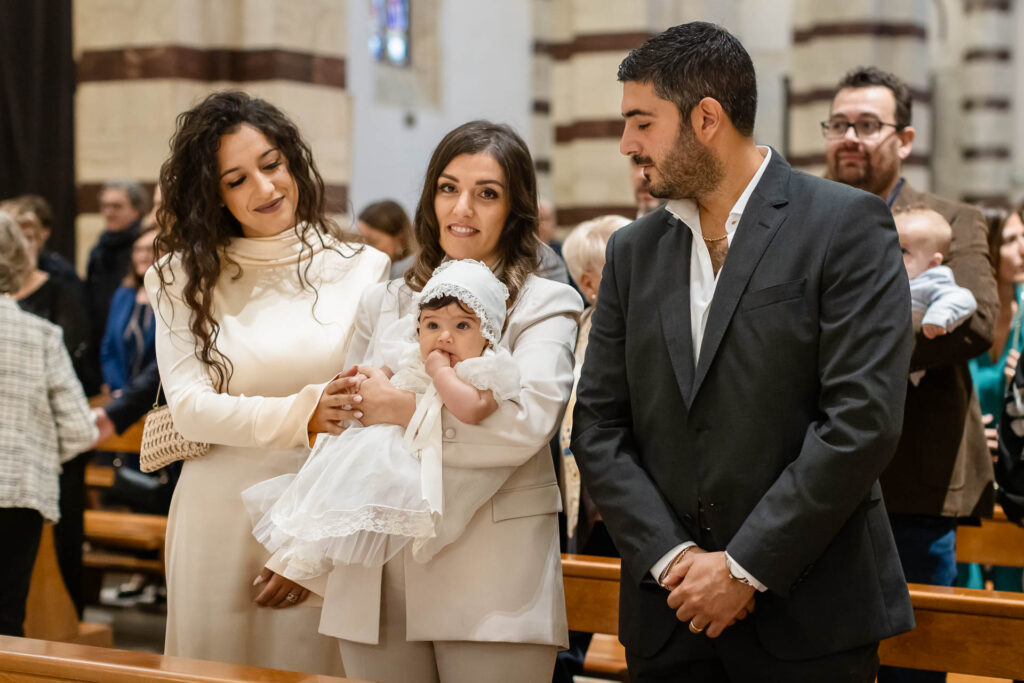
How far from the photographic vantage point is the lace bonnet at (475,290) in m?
2.44

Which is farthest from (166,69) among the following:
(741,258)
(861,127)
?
(741,258)

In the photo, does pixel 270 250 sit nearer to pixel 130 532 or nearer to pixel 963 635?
pixel 963 635

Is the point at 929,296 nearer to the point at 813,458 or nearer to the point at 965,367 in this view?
the point at 965,367

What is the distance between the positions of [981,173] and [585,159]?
832 centimetres

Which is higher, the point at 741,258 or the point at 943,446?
the point at 741,258

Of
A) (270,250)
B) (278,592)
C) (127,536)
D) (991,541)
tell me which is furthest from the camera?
(127,536)

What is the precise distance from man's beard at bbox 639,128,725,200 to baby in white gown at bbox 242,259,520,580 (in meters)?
0.44

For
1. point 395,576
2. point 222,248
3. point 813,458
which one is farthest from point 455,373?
point 222,248

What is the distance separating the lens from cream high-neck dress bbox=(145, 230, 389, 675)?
293cm

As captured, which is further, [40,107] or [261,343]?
[40,107]

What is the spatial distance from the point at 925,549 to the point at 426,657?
171 centimetres

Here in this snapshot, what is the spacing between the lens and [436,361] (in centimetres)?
247

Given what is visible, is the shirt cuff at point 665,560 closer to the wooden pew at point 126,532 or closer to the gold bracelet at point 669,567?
the gold bracelet at point 669,567

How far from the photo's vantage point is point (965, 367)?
3586mm
